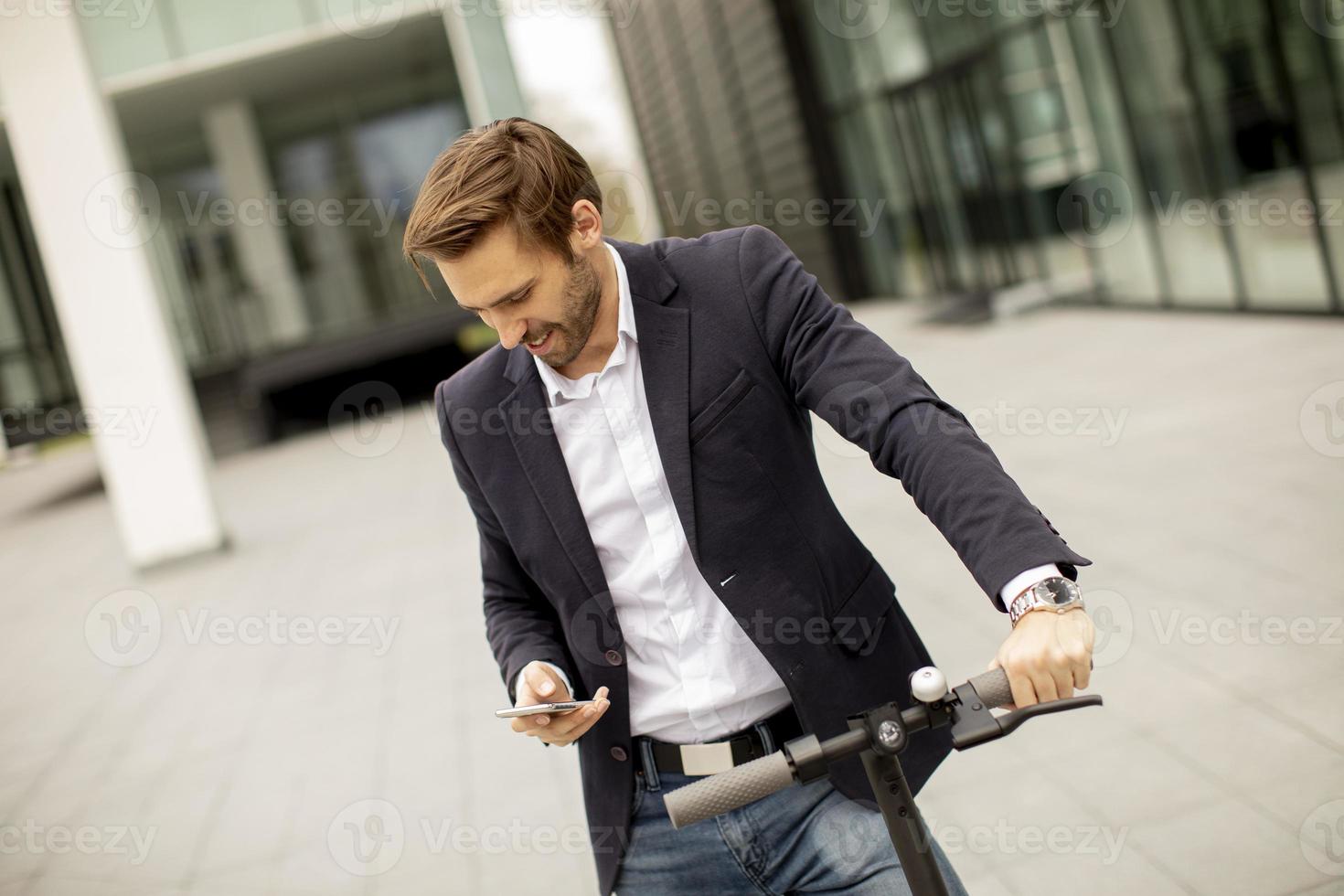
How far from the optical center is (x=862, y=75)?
675 inches

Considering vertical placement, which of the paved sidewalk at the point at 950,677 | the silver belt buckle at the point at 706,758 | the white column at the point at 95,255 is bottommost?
the paved sidewalk at the point at 950,677

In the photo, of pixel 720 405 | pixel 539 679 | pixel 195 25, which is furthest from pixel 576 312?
pixel 195 25

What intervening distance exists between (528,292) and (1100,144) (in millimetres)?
11383

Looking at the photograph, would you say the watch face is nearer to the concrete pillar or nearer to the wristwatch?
the wristwatch

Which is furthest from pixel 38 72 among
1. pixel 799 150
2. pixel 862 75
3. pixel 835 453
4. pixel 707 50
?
pixel 707 50

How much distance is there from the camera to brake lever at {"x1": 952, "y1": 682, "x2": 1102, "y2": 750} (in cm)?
127

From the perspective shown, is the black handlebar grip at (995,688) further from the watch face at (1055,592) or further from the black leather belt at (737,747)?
the black leather belt at (737,747)

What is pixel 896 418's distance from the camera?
161cm

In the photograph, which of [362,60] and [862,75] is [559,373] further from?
[362,60]

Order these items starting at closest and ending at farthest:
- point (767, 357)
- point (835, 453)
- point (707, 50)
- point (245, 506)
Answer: point (767, 357) → point (835, 453) → point (245, 506) → point (707, 50)

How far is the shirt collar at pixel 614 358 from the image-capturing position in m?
1.76

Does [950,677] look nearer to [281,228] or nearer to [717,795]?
[717,795]

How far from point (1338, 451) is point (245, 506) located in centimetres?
1059

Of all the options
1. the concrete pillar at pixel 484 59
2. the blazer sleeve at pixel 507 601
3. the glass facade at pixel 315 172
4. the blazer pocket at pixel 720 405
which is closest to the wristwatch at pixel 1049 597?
the blazer pocket at pixel 720 405
